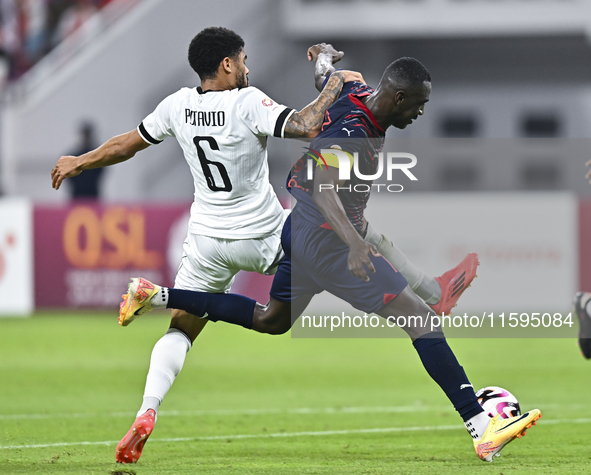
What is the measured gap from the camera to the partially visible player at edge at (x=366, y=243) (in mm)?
4715

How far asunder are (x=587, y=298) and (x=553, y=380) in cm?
302

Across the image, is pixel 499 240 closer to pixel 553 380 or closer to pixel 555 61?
pixel 553 380

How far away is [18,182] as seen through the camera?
19.0 meters

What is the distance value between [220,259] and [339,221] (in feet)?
3.22

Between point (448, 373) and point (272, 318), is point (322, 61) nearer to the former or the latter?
point (272, 318)

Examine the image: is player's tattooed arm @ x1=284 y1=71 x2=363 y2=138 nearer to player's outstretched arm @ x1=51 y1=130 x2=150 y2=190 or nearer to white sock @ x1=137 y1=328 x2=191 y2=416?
player's outstretched arm @ x1=51 y1=130 x2=150 y2=190

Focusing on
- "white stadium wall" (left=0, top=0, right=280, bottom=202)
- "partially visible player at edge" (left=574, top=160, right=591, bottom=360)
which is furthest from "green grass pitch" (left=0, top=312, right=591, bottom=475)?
"white stadium wall" (left=0, top=0, right=280, bottom=202)

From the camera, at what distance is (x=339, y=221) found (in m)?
4.70

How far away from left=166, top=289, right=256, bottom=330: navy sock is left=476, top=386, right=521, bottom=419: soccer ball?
1365 millimetres

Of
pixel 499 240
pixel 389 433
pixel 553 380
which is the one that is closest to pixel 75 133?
pixel 499 240

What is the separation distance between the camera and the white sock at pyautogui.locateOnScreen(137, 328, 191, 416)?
16.7 ft

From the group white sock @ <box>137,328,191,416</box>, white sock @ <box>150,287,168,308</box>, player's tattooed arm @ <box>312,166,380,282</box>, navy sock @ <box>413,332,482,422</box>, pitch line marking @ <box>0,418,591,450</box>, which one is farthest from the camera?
pitch line marking @ <box>0,418,591,450</box>

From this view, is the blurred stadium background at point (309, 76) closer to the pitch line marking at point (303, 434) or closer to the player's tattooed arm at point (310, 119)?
the pitch line marking at point (303, 434)

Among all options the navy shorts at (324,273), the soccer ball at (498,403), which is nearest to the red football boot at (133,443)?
the navy shorts at (324,273)
